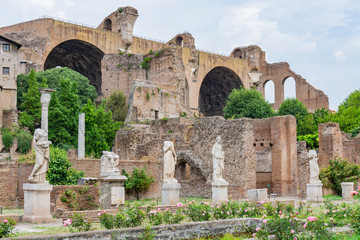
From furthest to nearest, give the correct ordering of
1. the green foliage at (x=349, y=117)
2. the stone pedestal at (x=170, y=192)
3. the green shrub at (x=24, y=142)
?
the green foliage at (x=349, y=117) < the green shrub at (x=24, y=142) < the stone pedestal at (x=170, y=192)

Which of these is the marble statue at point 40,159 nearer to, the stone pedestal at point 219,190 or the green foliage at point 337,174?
the stone pedestal at point 219,190

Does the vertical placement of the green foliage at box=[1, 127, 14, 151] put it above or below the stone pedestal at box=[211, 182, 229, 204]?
above

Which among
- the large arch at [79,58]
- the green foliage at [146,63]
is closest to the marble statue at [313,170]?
the green foliage at [146,63]

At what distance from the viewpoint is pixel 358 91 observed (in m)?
52.2

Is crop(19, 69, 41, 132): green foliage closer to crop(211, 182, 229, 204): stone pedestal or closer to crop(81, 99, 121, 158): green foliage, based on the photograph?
crop(81, 99, 121, 158): green foliage

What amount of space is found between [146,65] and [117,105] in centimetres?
485

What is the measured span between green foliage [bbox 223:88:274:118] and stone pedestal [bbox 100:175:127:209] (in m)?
35.8

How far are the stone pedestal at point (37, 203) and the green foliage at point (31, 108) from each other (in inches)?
1065

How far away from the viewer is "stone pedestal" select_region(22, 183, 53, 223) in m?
12.5

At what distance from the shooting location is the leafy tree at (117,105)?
42625mm

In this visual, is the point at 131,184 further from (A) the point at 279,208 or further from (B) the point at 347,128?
(B) the point at 347,128

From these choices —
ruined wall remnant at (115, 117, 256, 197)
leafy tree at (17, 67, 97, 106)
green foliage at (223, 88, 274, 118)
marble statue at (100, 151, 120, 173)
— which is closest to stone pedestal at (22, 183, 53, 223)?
marble statue at (100, 151, 120, 173)

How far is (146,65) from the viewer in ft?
152

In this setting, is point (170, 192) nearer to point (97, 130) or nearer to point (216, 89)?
point (97, 130)
